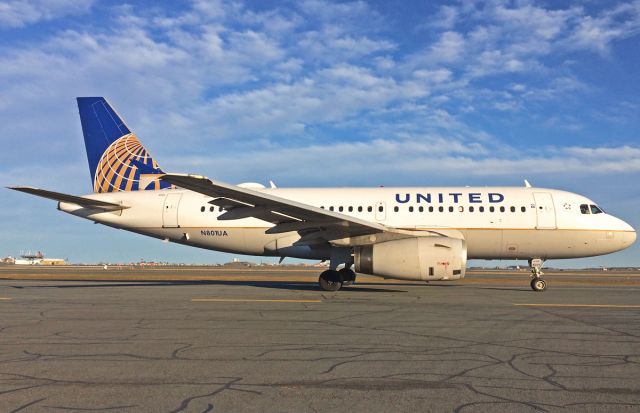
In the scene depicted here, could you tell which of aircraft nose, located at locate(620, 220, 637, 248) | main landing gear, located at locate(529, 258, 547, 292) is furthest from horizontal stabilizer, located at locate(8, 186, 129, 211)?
aircraft nose, located at locate(620, 220, 637, 248)

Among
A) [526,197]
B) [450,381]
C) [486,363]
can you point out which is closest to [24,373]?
[450,381]

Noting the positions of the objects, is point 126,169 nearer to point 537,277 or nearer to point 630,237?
point 537,277

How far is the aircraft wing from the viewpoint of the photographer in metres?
14.9

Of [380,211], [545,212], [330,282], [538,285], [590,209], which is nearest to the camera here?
[330,282]

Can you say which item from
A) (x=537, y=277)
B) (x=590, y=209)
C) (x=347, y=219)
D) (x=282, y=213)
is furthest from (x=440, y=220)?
(x=282, y=213)

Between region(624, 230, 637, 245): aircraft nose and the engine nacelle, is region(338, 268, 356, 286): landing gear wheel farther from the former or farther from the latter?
region(624, 230, 637, 245): aircraft nose

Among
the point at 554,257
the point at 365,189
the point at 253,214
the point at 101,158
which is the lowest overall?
the point at 554,257

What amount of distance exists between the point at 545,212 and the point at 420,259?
262 inches

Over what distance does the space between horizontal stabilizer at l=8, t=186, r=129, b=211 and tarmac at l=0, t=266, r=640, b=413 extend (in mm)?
5076

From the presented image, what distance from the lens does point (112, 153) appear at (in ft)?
77.2

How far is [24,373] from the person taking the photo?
5965 millimetres

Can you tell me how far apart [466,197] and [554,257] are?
4029mm

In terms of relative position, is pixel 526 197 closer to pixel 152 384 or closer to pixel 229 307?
pixel 229 307

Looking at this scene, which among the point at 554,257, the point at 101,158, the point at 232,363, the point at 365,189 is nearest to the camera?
the point at 232,363
